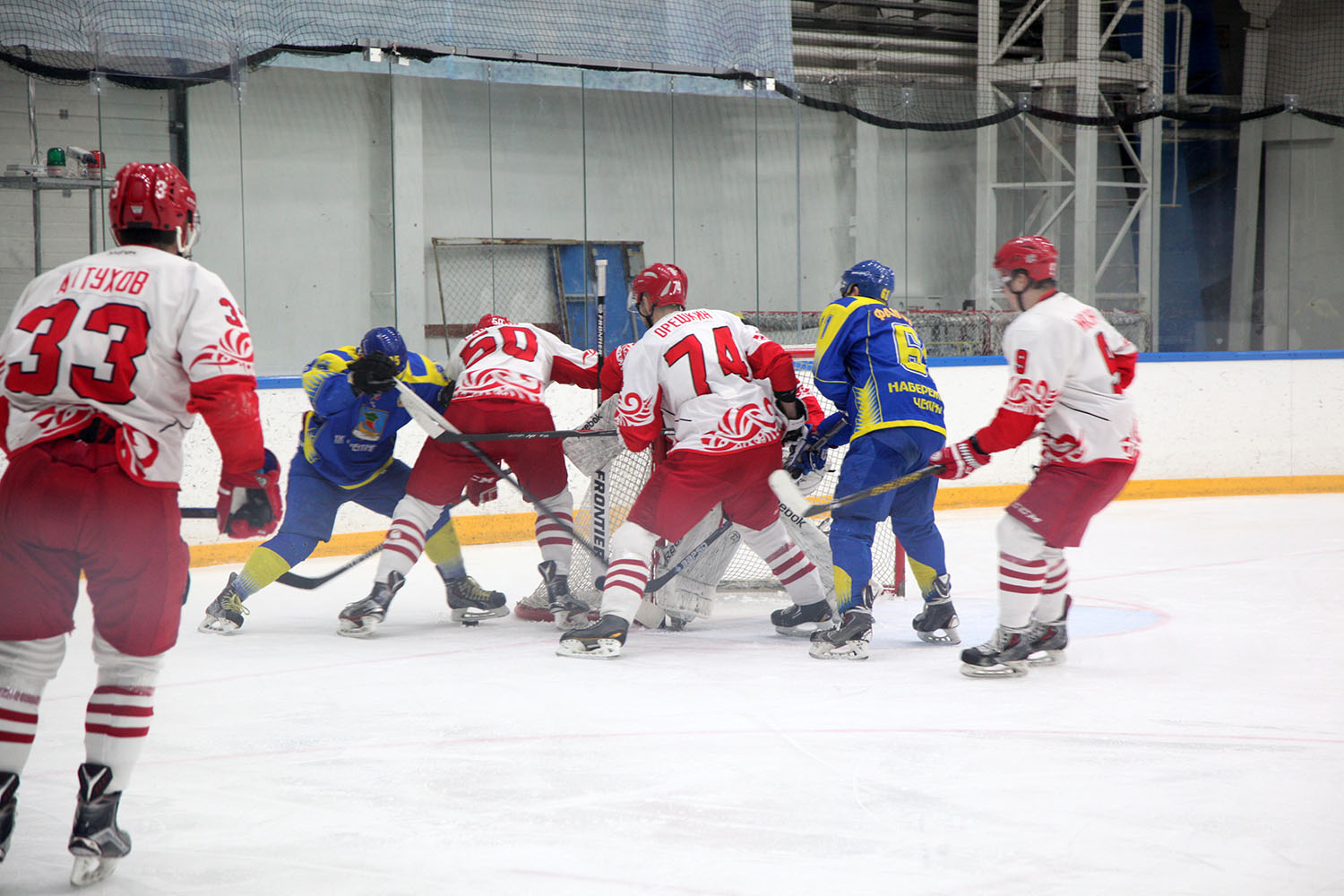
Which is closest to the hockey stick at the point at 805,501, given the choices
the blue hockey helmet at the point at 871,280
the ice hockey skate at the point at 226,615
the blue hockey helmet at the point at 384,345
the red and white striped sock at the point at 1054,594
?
the red and white striped sock at the point at 1054,594

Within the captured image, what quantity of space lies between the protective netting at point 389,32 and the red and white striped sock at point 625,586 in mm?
3835

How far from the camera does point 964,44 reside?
9852 mm

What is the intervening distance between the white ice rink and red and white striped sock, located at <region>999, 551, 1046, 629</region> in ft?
0.57

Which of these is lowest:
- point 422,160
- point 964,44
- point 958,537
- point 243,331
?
point 958,537

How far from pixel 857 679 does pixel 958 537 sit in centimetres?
269

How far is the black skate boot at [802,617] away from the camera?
395cm

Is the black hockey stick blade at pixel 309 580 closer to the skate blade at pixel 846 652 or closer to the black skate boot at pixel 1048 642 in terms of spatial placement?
the skate blade at pixel 846 652

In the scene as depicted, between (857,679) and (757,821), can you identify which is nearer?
(757,821)

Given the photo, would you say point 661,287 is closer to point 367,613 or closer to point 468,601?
point 468,601

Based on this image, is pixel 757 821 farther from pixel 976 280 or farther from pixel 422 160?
pixel 976 280

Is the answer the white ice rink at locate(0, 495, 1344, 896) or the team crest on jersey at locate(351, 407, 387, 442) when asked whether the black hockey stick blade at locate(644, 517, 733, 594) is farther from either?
the team crest on jersey at locate(351, 407, 387, 442)

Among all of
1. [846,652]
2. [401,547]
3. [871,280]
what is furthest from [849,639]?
[401,547]

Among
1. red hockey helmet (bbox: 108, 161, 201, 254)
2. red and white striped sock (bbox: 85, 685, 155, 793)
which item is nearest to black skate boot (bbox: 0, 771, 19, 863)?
red and white striped sock (bbox: 85, 685, 155, 793)

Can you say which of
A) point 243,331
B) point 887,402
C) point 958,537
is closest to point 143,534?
point 243,331
